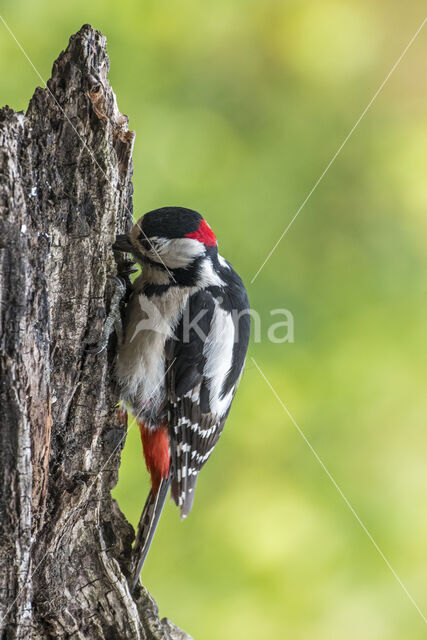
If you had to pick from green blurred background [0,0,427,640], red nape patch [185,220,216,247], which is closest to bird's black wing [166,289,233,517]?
red nape patch [185,220,216,247]

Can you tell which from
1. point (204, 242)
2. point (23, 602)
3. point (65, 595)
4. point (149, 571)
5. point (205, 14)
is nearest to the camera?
point (23, 602)

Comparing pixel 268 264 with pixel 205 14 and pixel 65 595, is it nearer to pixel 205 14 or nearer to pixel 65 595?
pixel 205 14

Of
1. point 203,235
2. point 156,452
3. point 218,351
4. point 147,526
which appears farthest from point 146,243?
point 147,526

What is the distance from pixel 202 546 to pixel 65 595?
0.80 m

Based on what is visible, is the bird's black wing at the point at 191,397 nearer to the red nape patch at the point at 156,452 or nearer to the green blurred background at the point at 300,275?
the red nape patch at the point at 156,452

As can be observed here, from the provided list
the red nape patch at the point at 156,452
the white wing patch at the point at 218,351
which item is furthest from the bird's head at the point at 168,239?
the red nape patch at the point at 156,452

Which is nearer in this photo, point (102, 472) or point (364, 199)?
point (102, 472)

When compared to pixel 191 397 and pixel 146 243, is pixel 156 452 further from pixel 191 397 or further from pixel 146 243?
pixel 146 243

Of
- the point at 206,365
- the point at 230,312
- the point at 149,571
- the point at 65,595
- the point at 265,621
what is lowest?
the point at 265,621

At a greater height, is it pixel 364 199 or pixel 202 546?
pixel 364 199

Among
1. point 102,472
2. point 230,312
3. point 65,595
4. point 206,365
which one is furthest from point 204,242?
point 65,595

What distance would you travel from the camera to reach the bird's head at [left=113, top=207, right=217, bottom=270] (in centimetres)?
142

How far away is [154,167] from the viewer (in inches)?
78.9

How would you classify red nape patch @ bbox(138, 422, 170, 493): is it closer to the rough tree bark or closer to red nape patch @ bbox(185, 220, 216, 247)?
the rough tree bark
